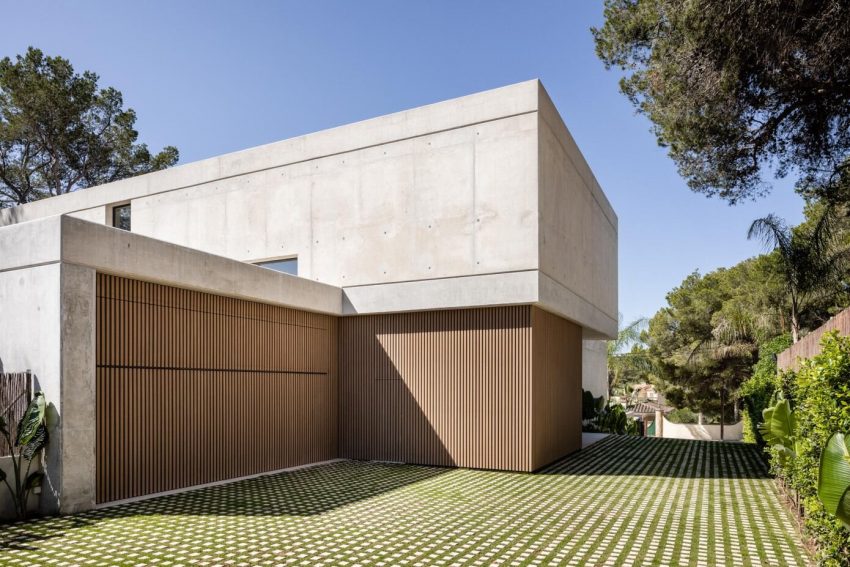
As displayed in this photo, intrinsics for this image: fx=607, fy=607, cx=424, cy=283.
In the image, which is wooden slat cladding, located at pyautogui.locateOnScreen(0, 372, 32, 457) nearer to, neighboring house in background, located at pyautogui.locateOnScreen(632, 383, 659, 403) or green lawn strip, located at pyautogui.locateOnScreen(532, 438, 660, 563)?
green lawn strip, located at pyautogui.locateOnScreen(532, 438, 660, 563)

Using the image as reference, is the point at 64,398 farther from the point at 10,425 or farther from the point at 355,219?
the point at 355,219

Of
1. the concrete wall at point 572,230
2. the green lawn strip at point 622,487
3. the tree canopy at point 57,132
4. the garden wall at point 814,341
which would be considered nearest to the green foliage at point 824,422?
the garden wall at point 814,341

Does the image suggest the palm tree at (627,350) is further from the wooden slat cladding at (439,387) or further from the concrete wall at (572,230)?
the wooden slat cladding at (439,387)

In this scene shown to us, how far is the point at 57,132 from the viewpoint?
22.8 m

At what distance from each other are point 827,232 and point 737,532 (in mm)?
10617

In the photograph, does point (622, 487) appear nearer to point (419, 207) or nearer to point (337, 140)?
point (419, 207)

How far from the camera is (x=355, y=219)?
13070 mm

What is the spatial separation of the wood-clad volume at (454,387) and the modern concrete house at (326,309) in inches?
1.6

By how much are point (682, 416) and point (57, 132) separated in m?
32.2

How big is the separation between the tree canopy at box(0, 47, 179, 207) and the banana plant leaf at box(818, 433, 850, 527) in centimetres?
2536

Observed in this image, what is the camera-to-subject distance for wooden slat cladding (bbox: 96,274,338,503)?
8.45 meters

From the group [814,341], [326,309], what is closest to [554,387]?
[326,309]

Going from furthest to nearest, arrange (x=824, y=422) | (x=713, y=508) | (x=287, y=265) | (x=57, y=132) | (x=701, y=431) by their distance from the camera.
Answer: (x=701, y=431), (x=57, y=132), (x=287, y=265), (x=713, y=508), (x=824, y=422)

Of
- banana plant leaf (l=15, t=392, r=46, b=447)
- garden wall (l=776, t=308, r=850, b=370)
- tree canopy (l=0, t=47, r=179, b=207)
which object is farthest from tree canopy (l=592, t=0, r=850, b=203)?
tree canopy (l=0, t=47, r=179, b=207)
